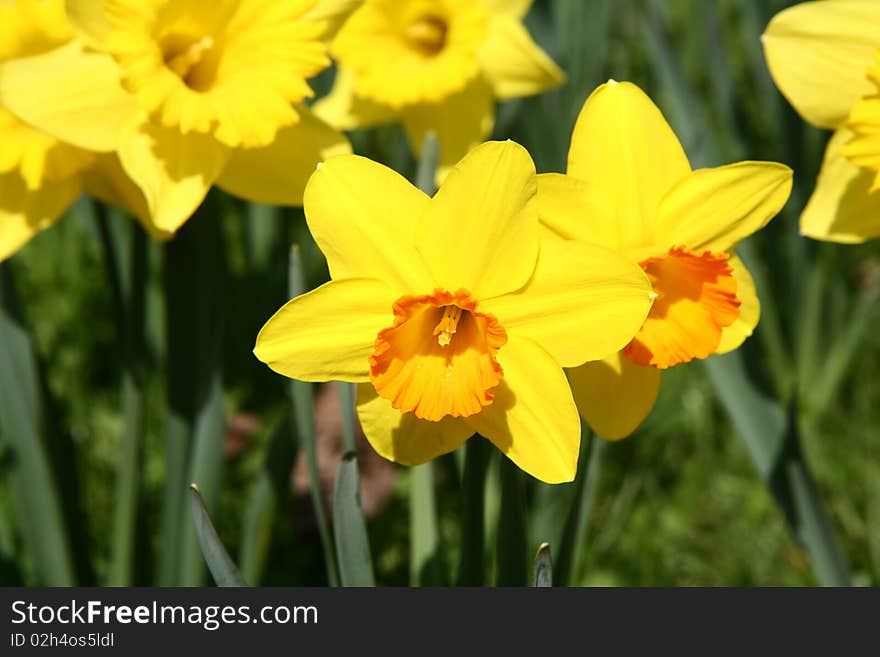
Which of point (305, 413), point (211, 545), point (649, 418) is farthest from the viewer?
point (649, 418)

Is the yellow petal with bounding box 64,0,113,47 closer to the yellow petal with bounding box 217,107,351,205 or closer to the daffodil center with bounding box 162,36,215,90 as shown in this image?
the daffodil center with bounding box 162,36,215,90

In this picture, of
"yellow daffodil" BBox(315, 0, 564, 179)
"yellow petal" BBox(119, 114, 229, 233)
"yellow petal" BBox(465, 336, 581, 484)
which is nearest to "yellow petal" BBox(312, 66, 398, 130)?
"yellow daffodil" BBox(315, 0, 564, 179)

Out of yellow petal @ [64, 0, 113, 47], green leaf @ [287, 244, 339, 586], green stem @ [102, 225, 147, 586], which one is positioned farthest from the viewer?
green stem @ [102, 225, 147, 586]

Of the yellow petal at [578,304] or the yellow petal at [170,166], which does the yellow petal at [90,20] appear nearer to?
the yellow petal at [170,166]

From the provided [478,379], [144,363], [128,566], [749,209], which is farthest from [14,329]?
[749,209]

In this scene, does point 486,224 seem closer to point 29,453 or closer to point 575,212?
point 575,212

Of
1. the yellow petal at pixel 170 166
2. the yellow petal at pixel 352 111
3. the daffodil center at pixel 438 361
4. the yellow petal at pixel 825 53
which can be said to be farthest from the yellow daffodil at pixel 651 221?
the yellow petal at pixel 352 111

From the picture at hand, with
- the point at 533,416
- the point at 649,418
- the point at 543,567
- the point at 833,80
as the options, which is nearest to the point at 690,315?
the point at 533,416
